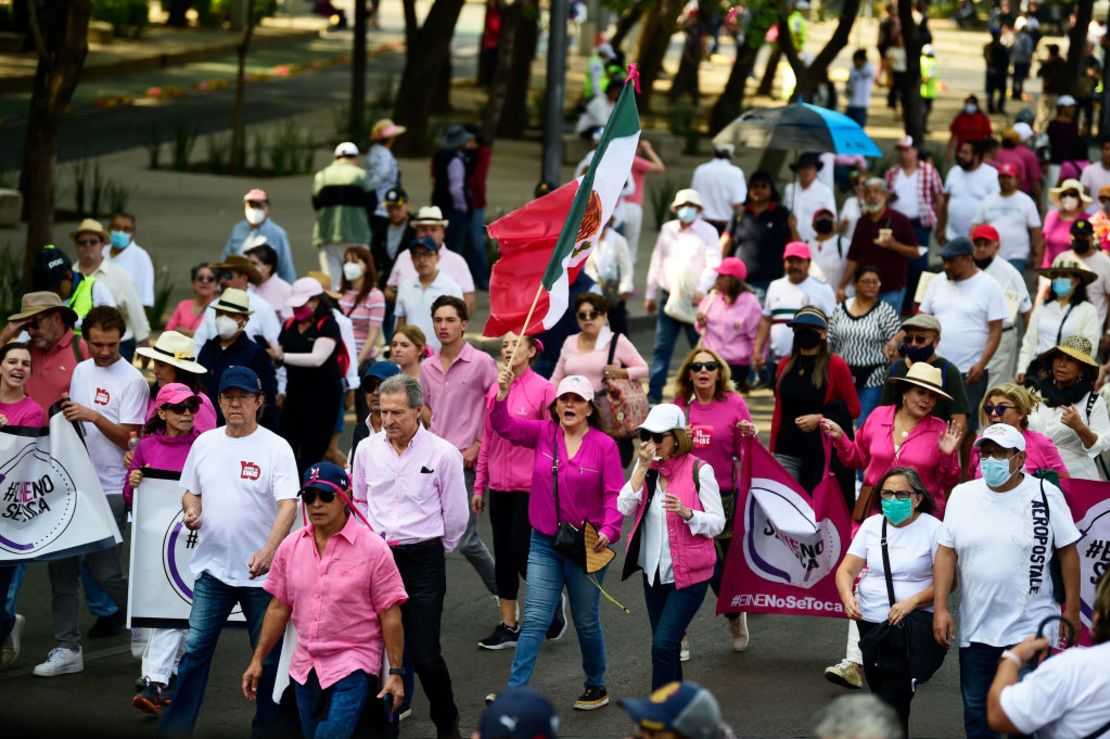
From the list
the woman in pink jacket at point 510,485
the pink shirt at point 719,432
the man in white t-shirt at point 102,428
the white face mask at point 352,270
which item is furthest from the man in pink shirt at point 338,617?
the white face mask at point 352,270

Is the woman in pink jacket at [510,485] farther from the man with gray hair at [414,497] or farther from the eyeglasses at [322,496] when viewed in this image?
the eyeglasses at [322,496]

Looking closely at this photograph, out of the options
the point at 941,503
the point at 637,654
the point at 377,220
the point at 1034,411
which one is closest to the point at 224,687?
the point at 637,654

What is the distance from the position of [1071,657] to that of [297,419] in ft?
23.0

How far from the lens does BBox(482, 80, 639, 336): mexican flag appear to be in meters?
9.17

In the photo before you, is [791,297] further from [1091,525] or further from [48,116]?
[48,116]

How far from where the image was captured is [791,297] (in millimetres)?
14039

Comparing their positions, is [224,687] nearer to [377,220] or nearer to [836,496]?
[836,496]

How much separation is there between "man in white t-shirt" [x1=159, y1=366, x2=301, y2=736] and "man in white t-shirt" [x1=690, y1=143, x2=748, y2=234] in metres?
10.3

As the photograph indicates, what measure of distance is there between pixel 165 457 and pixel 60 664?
1.25 m

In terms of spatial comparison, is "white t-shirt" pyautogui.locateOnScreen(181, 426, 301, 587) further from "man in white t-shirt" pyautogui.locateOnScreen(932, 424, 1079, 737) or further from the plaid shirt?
the plaid shirt

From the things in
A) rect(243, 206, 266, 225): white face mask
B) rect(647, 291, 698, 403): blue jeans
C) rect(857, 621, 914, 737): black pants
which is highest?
rect(243, 206, 266, 225): white face mask

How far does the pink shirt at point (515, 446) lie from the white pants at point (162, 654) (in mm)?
1785

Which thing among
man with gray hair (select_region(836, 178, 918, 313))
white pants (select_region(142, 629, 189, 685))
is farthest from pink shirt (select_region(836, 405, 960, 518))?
man with gray hair (select_region(836, 178, 918, 313))

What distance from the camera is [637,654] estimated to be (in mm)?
9844
